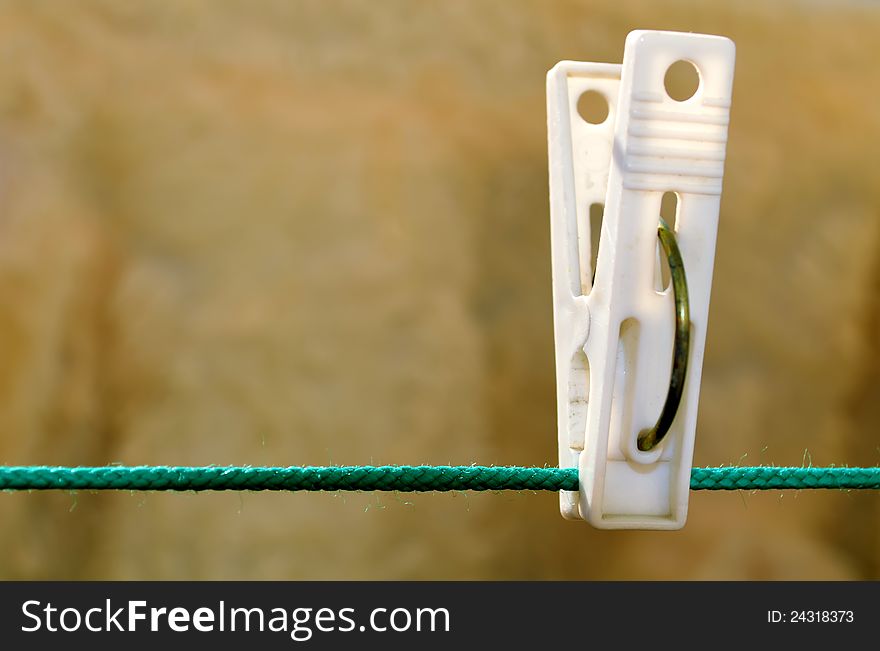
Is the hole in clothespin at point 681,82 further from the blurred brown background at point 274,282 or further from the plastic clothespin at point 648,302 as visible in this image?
the plastic clothespin at point 648,302

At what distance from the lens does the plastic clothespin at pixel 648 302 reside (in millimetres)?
587

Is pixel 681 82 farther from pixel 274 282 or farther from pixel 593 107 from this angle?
pixel 274 282

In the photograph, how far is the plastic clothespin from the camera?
1.93ft

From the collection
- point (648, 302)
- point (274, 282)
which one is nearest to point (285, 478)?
point (648, 302)

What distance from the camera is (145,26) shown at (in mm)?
2623

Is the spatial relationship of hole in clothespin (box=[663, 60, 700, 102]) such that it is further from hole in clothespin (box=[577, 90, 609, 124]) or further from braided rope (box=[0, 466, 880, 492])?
braided rope (box=[0, 466, 880, 492])

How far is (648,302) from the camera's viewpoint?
0.61 metres

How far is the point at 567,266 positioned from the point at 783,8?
2632 millimetres

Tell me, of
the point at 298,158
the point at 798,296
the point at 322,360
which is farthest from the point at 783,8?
the point at 322,360

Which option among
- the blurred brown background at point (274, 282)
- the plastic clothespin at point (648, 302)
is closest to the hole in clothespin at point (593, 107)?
the blurred brown background at point (274, 282)

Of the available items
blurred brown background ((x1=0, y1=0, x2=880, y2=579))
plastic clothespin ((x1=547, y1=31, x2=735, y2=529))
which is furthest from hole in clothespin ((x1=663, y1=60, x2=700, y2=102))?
plastic clothespin ((x1=547, y1=31, x2=735, y2=529))

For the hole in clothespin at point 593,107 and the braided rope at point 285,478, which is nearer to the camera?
the braided rope at point 285,478

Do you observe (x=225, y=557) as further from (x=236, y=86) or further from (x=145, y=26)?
(x=145, y=26)

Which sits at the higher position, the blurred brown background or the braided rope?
the blurred brown background
